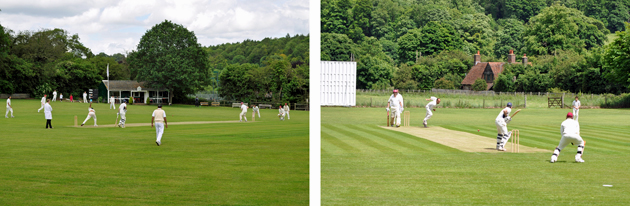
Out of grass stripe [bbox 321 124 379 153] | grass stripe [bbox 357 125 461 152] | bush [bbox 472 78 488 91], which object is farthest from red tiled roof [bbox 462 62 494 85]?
grass stripe [bbox 357 125 461 152]

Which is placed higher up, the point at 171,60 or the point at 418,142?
the point at 171,60

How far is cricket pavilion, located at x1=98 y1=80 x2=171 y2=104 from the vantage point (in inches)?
606

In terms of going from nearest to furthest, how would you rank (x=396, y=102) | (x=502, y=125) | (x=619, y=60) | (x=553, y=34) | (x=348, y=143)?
1. (x=502, y=125)
2. (x=348, y=143)
3. (x=396, y=102)
4. (x=619, y=60)
5. (x=553, y=34)

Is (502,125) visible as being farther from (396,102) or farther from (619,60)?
(619,60)

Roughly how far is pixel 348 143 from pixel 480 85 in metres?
46.6

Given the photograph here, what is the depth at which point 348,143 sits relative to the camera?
1491 cm

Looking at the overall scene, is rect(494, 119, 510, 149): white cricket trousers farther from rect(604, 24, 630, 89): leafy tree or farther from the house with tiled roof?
the house with tiled roof

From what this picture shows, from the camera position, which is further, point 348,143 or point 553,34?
point 553,34

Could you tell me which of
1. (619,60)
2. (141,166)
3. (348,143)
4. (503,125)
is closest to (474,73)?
(619,60)

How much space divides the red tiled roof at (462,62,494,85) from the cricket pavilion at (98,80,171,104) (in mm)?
50528

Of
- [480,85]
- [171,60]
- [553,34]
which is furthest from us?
[553,34]

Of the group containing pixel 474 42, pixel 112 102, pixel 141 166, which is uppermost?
pixel 474 42

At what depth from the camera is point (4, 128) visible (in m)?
14.8

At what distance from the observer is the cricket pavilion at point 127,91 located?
1540cm
